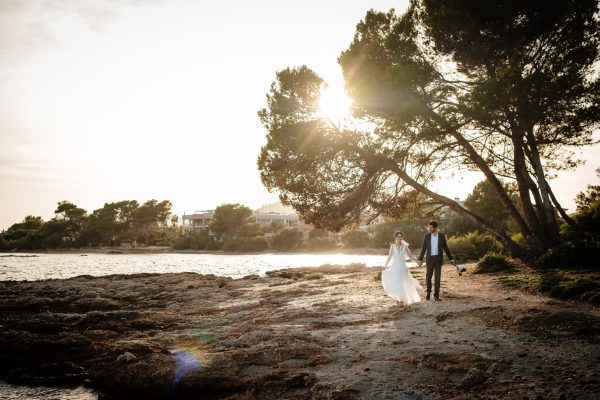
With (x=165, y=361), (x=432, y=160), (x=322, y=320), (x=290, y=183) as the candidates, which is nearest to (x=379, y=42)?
(x=432, y=160)

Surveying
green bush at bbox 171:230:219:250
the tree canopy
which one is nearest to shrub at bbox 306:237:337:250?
green bush at bbox 171:230:219:250

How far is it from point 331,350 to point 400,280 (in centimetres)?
444

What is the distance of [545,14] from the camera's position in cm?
1502

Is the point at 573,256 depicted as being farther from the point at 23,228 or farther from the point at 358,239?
the point at 23,228

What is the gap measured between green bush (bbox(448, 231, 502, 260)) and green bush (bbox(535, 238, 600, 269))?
1012 centimetres

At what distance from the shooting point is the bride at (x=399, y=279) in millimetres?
10438

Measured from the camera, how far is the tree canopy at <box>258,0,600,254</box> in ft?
47.6

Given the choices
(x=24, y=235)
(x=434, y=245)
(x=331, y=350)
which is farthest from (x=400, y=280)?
(x=24, y=235)

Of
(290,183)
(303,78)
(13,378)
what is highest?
(303,78)

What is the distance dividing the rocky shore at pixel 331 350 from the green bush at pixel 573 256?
3518mm

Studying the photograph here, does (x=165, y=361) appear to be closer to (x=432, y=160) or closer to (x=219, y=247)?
(x=432, y=160)

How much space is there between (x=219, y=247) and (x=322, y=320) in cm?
7431

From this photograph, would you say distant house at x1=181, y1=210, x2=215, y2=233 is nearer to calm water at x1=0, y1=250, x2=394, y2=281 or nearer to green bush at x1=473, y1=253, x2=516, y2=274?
calm water at x1=0, y1=250, x2=394, y2=281

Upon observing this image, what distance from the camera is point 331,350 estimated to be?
6.71 m
